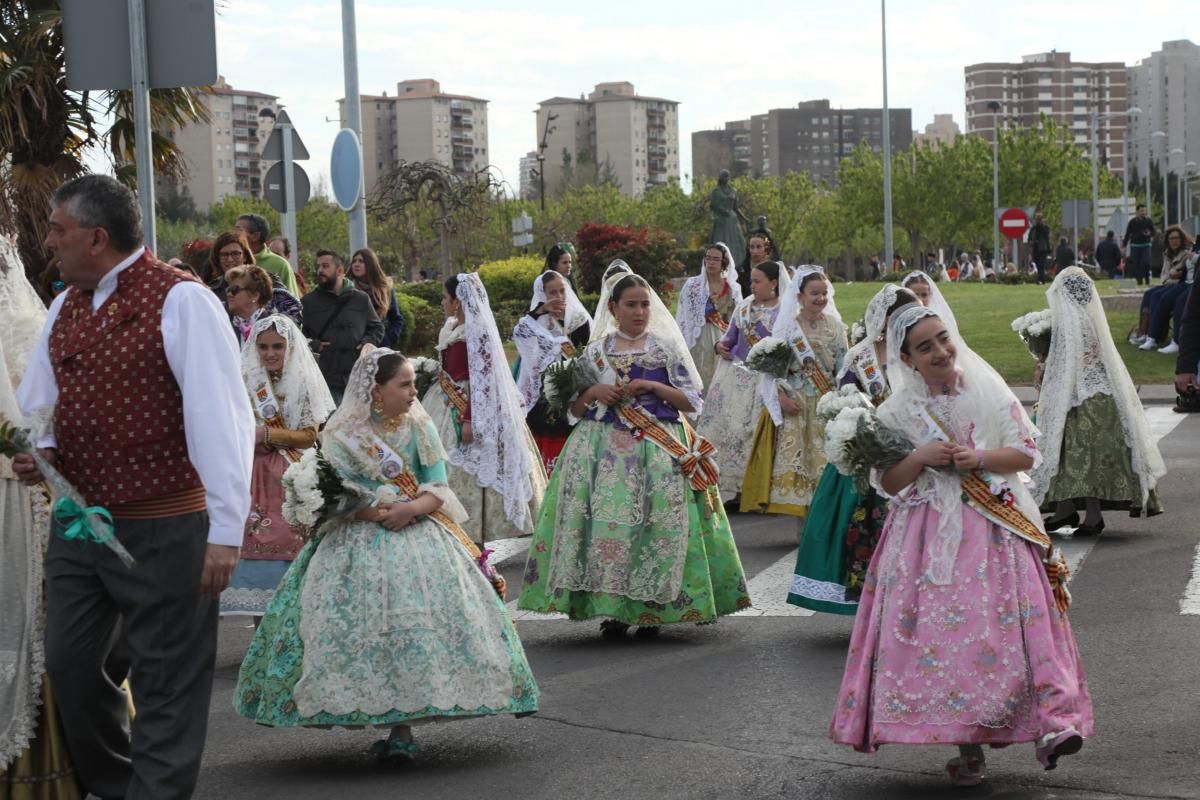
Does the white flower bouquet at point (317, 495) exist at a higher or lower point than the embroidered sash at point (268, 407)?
lower

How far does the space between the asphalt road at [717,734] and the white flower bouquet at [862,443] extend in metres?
1.07

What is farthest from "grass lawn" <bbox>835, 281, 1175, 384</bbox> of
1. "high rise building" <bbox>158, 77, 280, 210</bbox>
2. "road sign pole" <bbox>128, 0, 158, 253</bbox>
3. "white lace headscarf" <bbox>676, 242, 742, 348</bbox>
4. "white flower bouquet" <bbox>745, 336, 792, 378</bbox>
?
"high rise building" <bbox>158, 77, 280, 210</bbox>

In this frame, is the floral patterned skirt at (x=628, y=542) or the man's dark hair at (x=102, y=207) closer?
the man's dark hair at (x=102, y=207)

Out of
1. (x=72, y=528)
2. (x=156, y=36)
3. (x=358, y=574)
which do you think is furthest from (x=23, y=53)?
(x=72, y=528)

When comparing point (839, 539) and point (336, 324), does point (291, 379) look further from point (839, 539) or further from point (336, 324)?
point (336, 324)

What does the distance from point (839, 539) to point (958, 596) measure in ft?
9.22

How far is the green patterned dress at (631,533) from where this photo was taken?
8.78m

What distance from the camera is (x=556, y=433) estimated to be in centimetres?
1357

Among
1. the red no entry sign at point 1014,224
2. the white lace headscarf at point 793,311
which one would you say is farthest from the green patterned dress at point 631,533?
the red no entry sign at point 1014,224

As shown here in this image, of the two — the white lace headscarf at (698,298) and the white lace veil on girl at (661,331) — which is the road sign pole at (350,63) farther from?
the white lace veil on girl at (661,331)

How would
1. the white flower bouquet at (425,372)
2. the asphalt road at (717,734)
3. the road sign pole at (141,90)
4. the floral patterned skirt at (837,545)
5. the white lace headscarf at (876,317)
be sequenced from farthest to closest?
1. the white flower bouquet at (425,372)
2. the floral patterned skirt at (837,545)
3. the white lace headscarf at (876,317)
4. the road sign pole at (141,90)
5. the asphalt road at (717,734)

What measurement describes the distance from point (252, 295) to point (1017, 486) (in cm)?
533

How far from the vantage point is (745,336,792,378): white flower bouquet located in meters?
11.1

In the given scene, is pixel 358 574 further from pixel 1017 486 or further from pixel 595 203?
pixel 595 203
